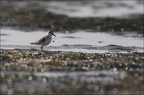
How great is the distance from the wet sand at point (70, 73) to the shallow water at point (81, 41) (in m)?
3.68

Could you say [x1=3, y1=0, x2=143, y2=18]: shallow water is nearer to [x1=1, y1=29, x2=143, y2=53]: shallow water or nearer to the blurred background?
the blurred background

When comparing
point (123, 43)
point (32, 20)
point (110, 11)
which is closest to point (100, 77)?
point (123, 43)

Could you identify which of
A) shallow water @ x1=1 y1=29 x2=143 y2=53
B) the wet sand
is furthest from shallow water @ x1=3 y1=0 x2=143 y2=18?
the wet sand

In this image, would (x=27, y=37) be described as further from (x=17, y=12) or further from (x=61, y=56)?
(x=17, y=12)

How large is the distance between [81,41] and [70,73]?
1093 centimetres

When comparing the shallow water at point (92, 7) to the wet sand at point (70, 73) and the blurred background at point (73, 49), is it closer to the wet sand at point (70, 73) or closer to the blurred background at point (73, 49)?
the blurred background at point (73, 49)

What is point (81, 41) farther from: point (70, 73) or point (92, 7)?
point (92, 7)

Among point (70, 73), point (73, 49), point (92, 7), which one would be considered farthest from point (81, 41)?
point (92, 7)

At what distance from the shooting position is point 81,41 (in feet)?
96.5

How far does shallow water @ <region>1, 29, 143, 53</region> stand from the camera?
2675 centimetres

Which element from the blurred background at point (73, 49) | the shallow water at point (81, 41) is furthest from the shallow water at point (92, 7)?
the shallow water at point (81, 41)

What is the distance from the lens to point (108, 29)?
3659 centimetres

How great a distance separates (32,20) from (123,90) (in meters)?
24.0

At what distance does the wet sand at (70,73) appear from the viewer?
52.7ft
